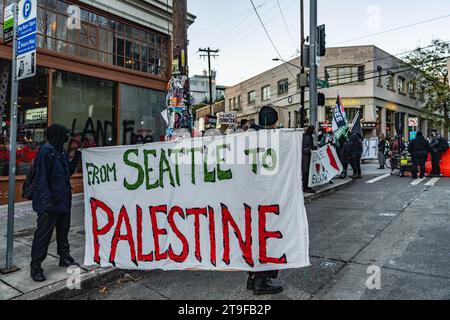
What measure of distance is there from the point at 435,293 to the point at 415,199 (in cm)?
584

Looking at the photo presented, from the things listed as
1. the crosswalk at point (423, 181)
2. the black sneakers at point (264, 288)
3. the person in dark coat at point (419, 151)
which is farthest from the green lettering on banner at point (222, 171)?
the person in dark coat at point (419, 151)

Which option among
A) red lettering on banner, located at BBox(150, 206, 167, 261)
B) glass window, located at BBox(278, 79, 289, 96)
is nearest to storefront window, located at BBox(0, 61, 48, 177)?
red lettering on banner, located at BBox(150, 206, 167, 261)

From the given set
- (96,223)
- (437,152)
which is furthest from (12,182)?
(437,152)

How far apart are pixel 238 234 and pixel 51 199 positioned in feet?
7.14

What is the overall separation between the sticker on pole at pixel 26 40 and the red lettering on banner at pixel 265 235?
3028 millimetres

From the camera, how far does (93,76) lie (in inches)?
388

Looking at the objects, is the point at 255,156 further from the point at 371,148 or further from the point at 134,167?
the point at 371,148

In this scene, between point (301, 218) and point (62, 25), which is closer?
point (301, 218)

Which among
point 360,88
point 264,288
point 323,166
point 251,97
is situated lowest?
point 264,288

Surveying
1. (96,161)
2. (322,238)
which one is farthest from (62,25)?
(322,238)

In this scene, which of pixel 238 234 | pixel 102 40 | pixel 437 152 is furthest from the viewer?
pixel 437 152
